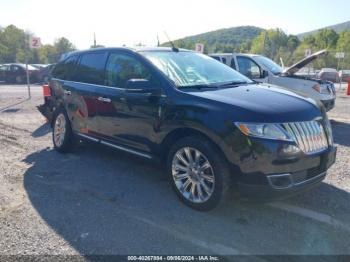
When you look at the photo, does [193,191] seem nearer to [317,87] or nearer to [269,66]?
[317,87]

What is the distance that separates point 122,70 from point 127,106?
59 cm

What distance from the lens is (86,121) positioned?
18.2ft

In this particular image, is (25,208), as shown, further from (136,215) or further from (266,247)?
(266,247)

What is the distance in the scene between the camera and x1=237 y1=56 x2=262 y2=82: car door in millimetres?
10039

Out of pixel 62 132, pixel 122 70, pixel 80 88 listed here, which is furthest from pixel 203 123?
pixel 62 132

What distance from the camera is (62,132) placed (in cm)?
620

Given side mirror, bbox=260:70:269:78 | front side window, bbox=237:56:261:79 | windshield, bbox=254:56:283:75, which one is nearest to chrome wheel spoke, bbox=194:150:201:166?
side mirror, bbox=260:70:269:78

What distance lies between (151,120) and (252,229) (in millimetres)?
1721

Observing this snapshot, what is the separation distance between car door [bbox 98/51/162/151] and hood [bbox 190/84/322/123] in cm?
68

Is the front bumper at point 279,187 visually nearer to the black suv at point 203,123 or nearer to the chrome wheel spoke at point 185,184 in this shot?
the black suv at point 203,123

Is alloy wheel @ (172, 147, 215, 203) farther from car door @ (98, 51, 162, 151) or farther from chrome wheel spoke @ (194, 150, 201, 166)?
car door @ (98, 51, 162, 151)

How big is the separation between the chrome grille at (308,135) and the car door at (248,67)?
6.34 m

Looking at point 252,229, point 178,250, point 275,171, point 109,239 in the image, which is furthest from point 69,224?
point 275,171

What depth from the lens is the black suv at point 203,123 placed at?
347 centimetres
